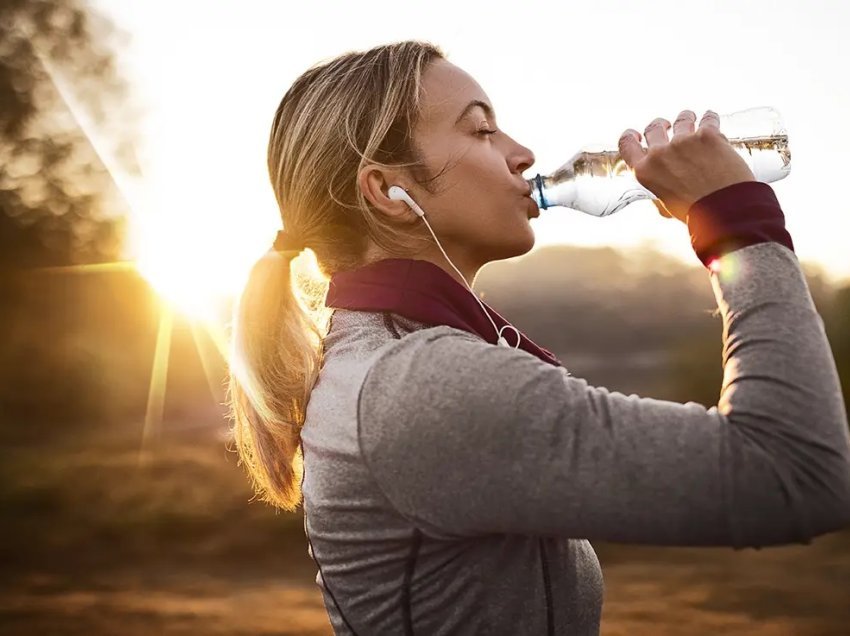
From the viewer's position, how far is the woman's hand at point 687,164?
1.04 metres

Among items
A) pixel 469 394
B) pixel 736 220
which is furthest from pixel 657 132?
pixel 469 394

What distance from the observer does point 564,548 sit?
1105mm

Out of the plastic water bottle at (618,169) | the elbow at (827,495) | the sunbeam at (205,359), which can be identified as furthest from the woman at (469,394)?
the sunbeam at (205,359)

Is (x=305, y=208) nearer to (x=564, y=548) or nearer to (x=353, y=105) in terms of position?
(x=353, y=105)

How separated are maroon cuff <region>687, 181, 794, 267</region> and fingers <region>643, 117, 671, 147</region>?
13cm

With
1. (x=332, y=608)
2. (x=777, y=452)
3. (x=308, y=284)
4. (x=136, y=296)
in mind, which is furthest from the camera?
(x=136, y=296)

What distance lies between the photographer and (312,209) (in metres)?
1.40

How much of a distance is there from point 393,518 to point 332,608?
0.86 ft

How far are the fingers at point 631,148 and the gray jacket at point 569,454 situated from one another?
0.74ft

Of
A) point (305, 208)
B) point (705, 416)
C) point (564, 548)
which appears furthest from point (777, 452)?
point (305, 208)

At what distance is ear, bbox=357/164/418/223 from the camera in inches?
51.3

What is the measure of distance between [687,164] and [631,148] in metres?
0.11

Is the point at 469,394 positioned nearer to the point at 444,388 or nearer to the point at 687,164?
the point at 444,388

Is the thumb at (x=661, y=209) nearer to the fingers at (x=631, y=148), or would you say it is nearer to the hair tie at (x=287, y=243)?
the fingers at (x=631, y=148)
